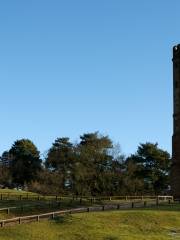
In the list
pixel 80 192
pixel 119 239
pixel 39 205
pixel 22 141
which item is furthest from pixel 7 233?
pixel 22 141

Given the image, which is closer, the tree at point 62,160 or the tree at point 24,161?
the tree at point 62,160

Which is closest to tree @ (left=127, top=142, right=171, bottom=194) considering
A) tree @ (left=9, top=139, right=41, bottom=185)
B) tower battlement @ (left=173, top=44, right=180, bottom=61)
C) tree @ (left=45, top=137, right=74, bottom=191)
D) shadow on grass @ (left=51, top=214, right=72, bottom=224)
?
tree @ (left=45, top=137, right=74, bottom=191)

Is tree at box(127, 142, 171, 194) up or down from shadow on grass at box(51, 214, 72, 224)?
up

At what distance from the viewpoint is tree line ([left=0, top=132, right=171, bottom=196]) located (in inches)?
3497

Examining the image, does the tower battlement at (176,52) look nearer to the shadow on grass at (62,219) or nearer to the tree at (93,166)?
the tree at (93,166)

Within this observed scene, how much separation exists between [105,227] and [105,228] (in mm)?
344

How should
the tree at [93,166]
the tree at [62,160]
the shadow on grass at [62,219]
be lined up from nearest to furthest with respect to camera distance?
the shadow on grass at [62,219] → the tree at [93,166] → the tree at [62,160]

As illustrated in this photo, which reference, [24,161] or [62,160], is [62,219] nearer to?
[62,160]

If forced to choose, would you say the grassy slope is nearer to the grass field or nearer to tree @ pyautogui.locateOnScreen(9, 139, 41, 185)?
the grass field

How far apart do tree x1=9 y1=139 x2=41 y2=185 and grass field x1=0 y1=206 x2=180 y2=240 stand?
60.9 m

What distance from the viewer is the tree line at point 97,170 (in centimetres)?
8881

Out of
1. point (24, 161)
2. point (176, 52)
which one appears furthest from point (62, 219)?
point (24, 161)

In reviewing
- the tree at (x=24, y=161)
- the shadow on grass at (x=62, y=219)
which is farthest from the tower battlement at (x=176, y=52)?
the tree at (x=24, y=161)

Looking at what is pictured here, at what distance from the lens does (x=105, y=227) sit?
129ft
